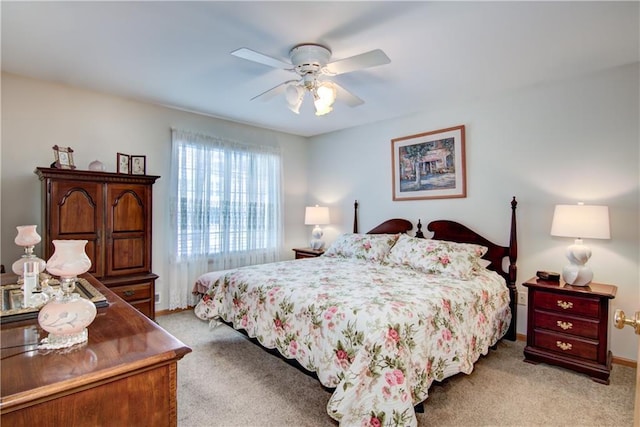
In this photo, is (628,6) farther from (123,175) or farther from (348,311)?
(123,175)

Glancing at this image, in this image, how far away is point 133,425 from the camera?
Answer: 96 cm

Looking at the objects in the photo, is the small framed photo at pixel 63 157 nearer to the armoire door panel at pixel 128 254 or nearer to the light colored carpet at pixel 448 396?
the armoire door panel at pixel 128 254

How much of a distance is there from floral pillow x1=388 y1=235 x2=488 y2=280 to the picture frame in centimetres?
73

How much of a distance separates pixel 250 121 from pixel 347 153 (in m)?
1.48

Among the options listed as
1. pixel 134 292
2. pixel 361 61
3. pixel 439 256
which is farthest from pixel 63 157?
pixel 439 256

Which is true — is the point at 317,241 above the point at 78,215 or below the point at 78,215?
below

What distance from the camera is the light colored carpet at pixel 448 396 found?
6.45ft

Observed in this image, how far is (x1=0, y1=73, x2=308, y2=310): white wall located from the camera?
116 inches

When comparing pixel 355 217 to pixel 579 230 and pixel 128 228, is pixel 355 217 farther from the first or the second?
pixel 128 228

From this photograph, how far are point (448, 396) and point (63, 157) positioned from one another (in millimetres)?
3765

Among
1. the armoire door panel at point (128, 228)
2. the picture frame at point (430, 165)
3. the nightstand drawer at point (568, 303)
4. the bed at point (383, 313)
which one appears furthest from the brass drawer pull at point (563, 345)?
the armoire door panel at point (128, 228)

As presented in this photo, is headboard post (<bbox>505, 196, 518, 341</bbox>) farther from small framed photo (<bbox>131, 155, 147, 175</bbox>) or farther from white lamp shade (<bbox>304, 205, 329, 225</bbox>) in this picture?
small framed photo (<bbox>131, 155, 147, 175</bbox>)

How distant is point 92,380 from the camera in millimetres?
872

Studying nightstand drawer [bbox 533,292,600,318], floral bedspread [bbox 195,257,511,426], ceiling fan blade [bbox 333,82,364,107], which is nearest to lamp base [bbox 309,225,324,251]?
floral bedspread [bbox 195,257,511,426]
